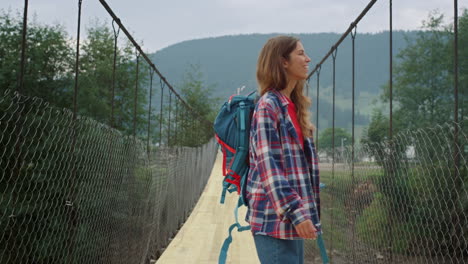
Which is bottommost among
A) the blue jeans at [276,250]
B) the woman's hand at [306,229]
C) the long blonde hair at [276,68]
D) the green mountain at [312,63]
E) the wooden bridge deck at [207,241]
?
the wooden bridge deck at [207,241]

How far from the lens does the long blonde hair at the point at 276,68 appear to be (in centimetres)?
153

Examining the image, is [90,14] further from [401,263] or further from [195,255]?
[401,263]

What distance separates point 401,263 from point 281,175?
4.23 ft

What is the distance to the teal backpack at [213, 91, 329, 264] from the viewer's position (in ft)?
5.05

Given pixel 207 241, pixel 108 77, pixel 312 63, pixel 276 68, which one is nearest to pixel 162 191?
pixel 207 241

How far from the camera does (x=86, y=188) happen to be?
2.32 meters

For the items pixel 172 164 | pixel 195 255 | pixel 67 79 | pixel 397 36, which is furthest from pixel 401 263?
pixel 397 36

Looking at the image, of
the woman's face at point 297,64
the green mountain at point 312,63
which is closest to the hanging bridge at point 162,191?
the woman's face at point 297,64

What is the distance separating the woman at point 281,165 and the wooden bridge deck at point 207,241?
2.58 m

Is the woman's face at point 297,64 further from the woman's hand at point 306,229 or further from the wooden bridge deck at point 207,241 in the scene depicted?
the wooden bridge deck at point 207,241

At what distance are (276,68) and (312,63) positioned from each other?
478 feet

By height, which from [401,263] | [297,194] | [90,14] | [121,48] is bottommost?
[401,263]

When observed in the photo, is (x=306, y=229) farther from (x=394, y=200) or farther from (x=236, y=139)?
(x=394, y=200)

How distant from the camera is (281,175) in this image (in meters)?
1.35
